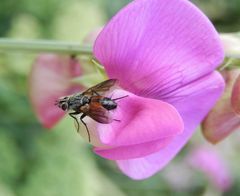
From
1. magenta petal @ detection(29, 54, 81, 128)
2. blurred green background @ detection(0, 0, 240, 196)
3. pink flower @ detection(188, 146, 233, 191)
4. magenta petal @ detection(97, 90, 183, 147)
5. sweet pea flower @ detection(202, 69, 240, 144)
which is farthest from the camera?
Result: pink flower @ detection(188, 146, 233, 191)

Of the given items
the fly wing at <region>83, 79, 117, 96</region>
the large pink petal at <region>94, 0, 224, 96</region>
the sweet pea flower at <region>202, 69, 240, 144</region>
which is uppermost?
the large pink petal at <region>94, 0, 224, 96</region>

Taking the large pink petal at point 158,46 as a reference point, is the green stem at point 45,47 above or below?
below

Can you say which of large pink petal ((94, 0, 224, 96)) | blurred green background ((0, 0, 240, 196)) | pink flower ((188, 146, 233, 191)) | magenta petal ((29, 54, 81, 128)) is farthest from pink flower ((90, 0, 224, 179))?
pink flower ((188, 146, 233, 191))

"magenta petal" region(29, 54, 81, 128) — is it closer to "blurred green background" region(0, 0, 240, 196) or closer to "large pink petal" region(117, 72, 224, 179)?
"large pink petal" region(117, 72, 224, 179)

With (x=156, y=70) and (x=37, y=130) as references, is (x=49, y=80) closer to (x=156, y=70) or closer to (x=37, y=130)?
(x=156, y=70)

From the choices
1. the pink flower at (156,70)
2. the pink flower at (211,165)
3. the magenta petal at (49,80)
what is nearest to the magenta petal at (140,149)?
the pink flower at (156,70)

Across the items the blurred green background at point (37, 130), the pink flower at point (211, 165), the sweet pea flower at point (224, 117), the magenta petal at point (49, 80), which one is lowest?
the pink flower at point (211, 165)

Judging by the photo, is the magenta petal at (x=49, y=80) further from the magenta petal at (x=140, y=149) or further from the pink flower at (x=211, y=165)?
the pink flower at (x=211, y=165)

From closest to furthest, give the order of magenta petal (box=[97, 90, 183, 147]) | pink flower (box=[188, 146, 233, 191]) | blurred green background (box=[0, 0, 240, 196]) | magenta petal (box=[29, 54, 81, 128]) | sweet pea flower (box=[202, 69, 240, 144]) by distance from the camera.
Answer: magenta petal (box=[97, 90, 183, 147]), sweet pea flower (box=[202, 69, 240, 144]), magenta petal (box=[29, 54, 81, 128]), blurred green background (box=[0, 0, 240, 196]), pink flower (box=[188, 146, 233, 191])
